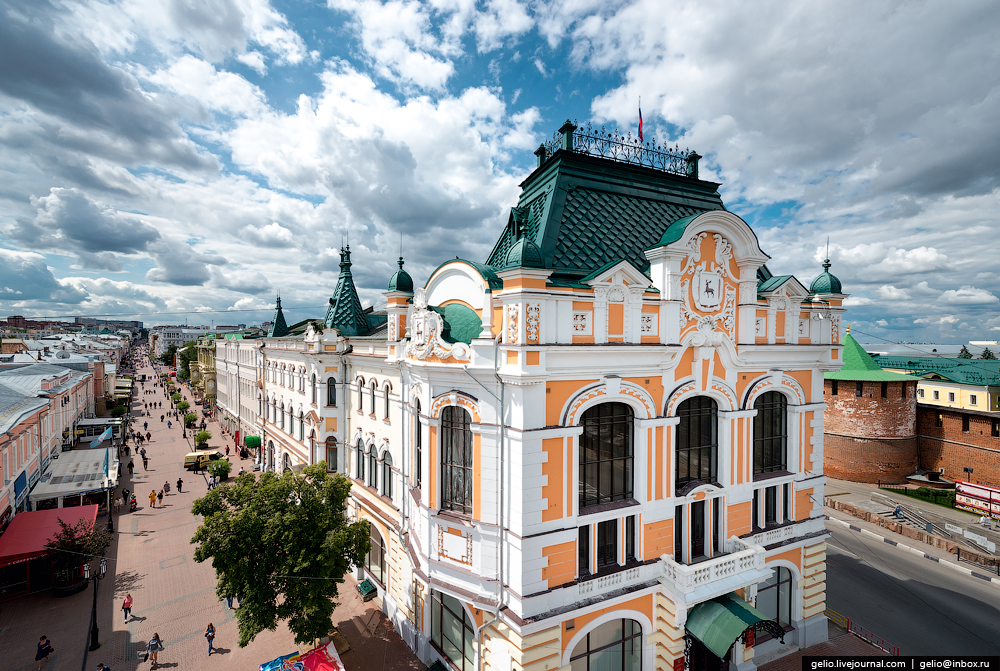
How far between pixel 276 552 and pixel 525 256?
1368 centimetres

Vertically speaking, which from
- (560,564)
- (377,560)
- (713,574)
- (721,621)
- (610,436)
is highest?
(610,436)

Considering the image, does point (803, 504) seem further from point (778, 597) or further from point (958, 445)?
point (958, 445)

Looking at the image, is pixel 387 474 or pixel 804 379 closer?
pixel 804 379

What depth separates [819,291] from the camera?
707 inches

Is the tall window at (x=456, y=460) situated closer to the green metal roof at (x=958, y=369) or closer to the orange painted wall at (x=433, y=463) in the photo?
the orange painted wall at (x=433, y=463)

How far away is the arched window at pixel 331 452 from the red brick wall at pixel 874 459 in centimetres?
4541

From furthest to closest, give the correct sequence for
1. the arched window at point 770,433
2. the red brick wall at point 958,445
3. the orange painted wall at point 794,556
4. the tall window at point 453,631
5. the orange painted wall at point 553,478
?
the red brick wall at point 958,445 < the orange painted wall at point 794,556 < the arched window at point 770,433 < the tall window at point 453,631 < the orange painted wall at point 553,478

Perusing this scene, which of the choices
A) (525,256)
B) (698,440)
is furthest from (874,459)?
(525,256)

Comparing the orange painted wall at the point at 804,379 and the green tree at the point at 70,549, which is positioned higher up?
the orange painted wall at the point at 804,379

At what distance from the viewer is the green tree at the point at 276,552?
14828 mm

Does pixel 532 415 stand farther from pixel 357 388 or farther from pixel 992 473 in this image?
pixel 992 473

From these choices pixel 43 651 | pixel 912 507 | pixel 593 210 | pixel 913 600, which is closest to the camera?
pixel 593 210

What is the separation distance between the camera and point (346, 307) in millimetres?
27328

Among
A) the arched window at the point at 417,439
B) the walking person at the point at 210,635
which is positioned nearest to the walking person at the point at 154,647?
the walking person at the point at 210,635
